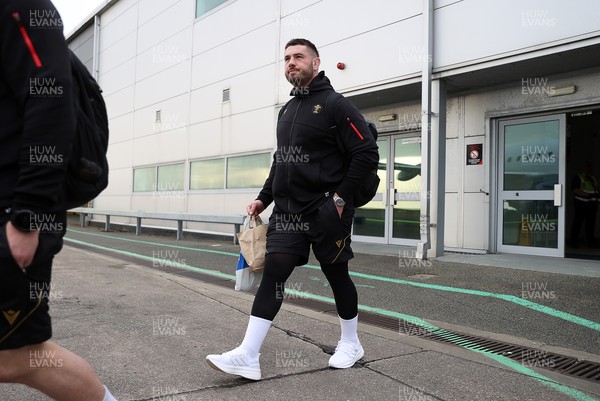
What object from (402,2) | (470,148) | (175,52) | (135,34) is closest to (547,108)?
(470,148)

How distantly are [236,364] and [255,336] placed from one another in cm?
19

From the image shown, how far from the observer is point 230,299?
17.6ft

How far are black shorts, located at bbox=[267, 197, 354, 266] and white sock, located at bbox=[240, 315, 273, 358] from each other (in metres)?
0.43

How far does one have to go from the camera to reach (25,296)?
1.60m

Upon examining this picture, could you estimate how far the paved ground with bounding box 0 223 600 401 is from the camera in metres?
2.90

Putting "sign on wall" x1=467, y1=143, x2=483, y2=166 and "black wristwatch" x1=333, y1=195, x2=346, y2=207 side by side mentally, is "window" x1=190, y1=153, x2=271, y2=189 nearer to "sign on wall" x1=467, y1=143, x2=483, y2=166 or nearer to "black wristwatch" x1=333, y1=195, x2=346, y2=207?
"sign on wall" x1=467, y1=143, x2=483, y2=166

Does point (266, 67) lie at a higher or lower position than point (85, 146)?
higher

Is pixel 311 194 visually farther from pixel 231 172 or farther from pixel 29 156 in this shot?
pixel 231 172

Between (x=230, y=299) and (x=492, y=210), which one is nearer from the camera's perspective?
(x=230, y=299)

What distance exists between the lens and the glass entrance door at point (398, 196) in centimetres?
1026

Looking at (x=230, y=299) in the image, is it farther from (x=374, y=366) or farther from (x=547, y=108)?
(x=547, y=108)

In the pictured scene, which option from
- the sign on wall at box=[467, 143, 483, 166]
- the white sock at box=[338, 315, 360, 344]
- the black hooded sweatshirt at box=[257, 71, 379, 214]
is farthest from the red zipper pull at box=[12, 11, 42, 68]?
the sign on wall at box=[467, 143, 483, 166]

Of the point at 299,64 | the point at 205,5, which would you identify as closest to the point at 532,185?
the point at 299,64

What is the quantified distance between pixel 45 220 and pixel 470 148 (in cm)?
862
